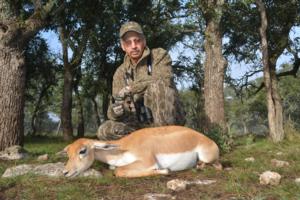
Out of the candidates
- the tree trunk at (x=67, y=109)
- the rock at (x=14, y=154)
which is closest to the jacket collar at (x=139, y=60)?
the rock at (x=14, y=154)

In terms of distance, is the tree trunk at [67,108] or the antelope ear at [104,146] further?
the tree trunk at [67,108]

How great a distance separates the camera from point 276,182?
443 cm

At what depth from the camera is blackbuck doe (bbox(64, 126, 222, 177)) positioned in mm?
5008

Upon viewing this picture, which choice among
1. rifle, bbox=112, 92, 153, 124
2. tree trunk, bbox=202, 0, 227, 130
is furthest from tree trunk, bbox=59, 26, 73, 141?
rifle, bbox=112, 92, 153, 124

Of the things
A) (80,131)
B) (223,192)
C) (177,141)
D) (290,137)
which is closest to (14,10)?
(177,141)

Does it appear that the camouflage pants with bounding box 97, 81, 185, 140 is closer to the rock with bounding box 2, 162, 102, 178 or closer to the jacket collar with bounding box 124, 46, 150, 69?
the jacket collar with bounding box 124, 46, 150, 69

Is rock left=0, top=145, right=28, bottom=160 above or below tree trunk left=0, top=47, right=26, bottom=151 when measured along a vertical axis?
below

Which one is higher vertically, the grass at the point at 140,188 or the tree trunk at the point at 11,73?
the tree trunk at the point at 11,73

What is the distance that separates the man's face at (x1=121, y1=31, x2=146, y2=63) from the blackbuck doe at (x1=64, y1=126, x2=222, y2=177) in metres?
1.63

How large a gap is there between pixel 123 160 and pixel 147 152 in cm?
32

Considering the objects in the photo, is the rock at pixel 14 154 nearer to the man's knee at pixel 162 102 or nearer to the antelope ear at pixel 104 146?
the man's knee at pixel 162 102

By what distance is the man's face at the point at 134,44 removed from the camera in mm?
6636

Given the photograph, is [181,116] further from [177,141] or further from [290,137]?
[290,137]

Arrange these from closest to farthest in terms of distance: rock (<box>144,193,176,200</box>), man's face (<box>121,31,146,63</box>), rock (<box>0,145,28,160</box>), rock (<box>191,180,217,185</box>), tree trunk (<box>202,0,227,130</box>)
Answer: rock (<box>144,193,176,200</box>) → rock (<box>191,180,217,185</box>) → man's face (<box>121,31,146,63</box>) → rock (<box>0,145,28,160</box>) → tree trunk (<box>202,0,227,130</box>)
